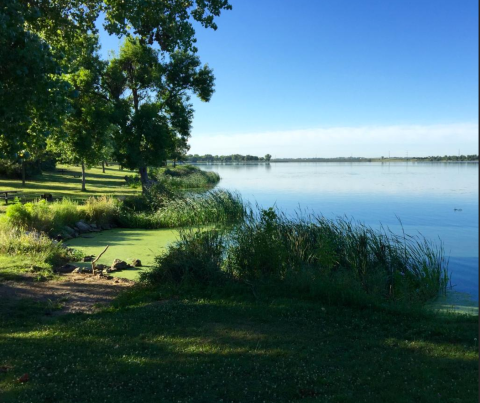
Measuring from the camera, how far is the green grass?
428 cm

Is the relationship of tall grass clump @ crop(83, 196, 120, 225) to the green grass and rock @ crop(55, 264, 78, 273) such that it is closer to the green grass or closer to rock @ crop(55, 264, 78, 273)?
rock @ crop(55, 264, 78, 273)

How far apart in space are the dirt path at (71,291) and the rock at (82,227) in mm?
7325

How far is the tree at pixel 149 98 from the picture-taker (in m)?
25.5

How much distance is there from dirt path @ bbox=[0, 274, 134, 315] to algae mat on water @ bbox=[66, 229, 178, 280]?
101cm

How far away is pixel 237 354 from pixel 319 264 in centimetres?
487

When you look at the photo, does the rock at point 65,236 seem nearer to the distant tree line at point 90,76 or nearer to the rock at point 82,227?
the rock at point 82,227

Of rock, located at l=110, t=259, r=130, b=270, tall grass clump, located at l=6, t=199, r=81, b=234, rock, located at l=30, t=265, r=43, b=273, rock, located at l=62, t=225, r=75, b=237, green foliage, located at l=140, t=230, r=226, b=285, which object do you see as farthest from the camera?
rock, located at l=62, t=225, r=75, b=237

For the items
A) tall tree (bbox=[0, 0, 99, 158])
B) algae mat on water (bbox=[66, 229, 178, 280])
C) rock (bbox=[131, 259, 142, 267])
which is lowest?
algae mat on water (bbox=[66, 229, 178, 280])

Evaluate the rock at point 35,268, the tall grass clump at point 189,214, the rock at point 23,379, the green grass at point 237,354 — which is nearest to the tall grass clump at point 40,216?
the tall grass clump at point 189,214

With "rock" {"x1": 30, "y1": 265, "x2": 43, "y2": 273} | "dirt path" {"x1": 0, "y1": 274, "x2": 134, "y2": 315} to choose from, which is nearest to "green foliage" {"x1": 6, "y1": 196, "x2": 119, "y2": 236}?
"rock" {"x1": 30, "y1": 265, "x2": 43, "y2": 273}

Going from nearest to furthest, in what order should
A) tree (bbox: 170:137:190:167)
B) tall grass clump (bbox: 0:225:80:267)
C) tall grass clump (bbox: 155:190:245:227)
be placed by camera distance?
1. tall grass clump (bbox: 0:225:80:267)
2. tall grass clump (bbox: 155:190:245:227)
3. tree (bbox: 170:137:190:167)

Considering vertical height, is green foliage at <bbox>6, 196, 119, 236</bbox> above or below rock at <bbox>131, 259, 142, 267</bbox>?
above

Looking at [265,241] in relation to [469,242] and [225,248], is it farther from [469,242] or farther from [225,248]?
Result: [469,242]

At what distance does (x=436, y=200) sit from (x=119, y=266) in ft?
83.1
